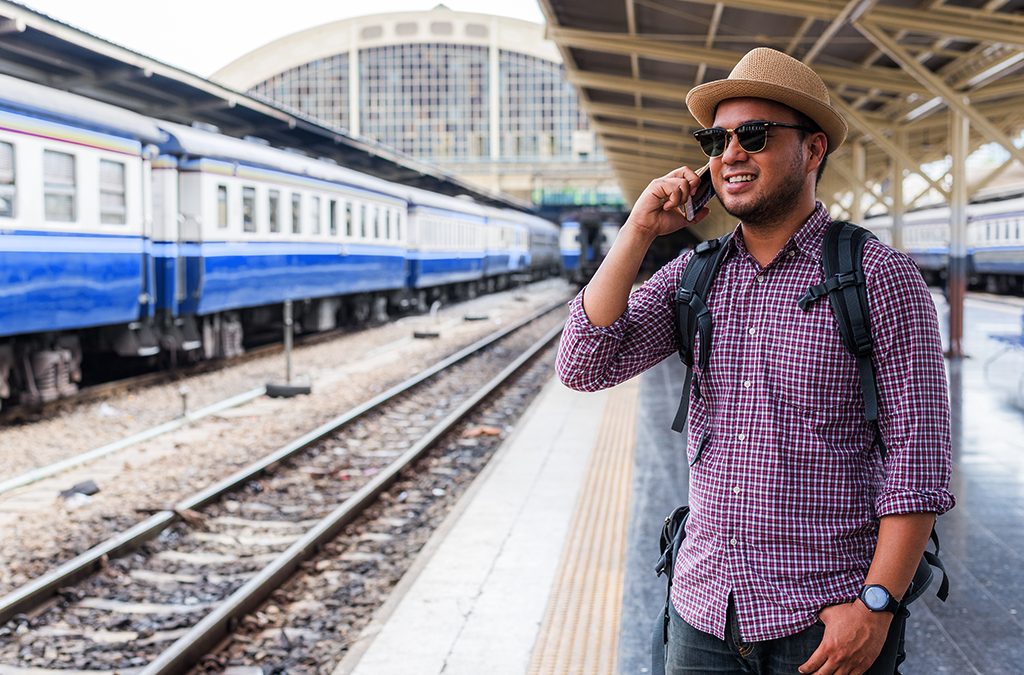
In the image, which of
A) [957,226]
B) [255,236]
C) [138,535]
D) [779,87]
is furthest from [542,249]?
[779,87]

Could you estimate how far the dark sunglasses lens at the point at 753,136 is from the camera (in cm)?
212

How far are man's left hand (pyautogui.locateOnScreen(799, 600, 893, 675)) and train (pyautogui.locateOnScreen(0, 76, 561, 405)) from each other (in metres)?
8.78

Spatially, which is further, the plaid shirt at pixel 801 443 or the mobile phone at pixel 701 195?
the mobile phone at pixel 701 195

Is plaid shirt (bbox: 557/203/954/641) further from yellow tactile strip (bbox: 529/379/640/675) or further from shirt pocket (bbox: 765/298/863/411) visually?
yellow tactile strip (bbox: 529/379/640/675)

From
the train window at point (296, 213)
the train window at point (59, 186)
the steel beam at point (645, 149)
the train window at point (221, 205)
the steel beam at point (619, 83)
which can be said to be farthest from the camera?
the steel beam at point (645, 149)

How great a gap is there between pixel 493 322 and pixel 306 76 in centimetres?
5183

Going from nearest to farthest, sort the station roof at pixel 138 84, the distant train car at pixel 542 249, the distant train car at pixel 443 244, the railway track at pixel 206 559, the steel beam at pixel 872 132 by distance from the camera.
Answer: the railway track at pixel 206 559 < the station roof at pixel 138 84 < the steel beam at pixel 872 132 < the distant train car at pixel 443 244 < the distant train car at pixel 542 249

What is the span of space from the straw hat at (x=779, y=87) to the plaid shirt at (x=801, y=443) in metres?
0.20

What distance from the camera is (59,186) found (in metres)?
10.1

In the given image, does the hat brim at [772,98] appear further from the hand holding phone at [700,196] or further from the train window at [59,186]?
the train window at [59,186]

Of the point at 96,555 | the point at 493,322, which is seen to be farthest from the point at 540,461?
the point at 493,322

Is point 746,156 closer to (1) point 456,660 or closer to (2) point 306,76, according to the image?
(1) point 456,660

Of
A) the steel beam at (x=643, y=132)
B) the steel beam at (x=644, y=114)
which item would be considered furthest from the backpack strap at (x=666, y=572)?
the steel beam at (x=643, y=132)

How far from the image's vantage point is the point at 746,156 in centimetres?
214
